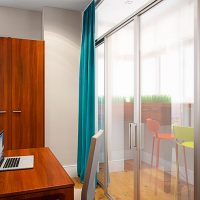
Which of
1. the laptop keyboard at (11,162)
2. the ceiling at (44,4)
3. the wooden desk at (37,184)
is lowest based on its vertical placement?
the wooden desk at (37,184)

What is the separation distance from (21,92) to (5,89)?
22cm

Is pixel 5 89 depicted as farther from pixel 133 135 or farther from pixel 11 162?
pixel 133 135

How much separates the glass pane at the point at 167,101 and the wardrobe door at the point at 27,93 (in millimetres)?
1721

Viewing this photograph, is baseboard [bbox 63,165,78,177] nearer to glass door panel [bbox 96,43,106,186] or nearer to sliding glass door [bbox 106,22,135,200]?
glass door panel [bbox 96,43,106,186]

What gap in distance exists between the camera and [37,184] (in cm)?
139

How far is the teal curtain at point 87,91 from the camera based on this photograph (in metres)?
3.23

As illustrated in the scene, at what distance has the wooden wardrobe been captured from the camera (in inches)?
126

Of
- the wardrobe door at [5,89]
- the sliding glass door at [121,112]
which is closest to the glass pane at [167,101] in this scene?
the sliding glass door at [121,112]

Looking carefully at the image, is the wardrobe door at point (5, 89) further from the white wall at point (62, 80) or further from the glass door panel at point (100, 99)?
the glass door panel at point (100, 99)

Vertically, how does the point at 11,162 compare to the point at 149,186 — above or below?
above

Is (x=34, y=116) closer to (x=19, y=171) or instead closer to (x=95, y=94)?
(x=95, y=94)

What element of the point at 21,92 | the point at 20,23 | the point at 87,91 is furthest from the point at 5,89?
the point at 20,23

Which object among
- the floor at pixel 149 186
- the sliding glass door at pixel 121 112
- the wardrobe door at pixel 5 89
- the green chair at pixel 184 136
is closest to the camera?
the green chair at pixel 184 136

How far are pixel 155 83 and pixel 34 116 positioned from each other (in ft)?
6.58
